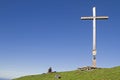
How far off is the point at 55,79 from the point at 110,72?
9.16 m

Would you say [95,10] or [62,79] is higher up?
[95,10]

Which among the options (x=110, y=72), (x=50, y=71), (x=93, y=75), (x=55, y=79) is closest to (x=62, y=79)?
(x=55, y=79)

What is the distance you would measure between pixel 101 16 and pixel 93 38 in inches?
193

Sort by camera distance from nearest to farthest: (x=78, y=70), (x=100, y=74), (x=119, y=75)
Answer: (x=119, y=75)
(x=100, y=74)
(x=78, y=70)

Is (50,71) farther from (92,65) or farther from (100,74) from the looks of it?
(100,74)

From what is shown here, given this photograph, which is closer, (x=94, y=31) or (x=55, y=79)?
(x=55, y=79)

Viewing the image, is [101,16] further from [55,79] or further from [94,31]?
[55,79]

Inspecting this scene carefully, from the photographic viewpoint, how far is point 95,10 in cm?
5184

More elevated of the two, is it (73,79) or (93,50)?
(93,50)

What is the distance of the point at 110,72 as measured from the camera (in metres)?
41.4

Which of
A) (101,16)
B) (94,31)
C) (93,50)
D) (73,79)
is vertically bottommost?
(73,79)

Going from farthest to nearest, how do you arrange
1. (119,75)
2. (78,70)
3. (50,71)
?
(50,71)
(78,70)
(119,75)

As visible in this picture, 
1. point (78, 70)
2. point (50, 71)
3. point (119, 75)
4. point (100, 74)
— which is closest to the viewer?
point (119, 75)

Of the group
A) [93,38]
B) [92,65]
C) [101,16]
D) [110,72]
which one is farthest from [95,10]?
[110,72]
